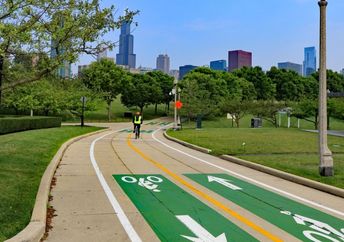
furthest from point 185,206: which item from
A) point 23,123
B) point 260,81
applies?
point 260,81

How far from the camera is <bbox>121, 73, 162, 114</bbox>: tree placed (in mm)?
73562

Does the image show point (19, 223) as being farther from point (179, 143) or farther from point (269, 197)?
point (179, 143)

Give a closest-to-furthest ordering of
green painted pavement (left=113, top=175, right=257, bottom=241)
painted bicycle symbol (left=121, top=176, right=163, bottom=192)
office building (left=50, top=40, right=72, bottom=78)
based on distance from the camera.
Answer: green painted pavement (left=113, top=175, right=257, bottom=241) < office building (left=50, top=40, right=72, bottom=78) < painted bicycle symbol (left=121, top=176, right=163, bottom=192)

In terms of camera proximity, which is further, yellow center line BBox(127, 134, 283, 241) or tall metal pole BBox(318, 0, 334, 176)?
tall metal pole BBox(318, 0, 334, 176)

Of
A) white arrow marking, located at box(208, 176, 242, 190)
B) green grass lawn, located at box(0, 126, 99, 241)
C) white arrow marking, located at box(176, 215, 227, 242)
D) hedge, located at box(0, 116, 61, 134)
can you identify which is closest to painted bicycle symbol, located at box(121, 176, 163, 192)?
white arrow marking, located at box(208, 176, 242, 190)

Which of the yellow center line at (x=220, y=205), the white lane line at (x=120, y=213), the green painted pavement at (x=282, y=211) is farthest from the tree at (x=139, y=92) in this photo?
the green painted pavement at (x=282, y=211)

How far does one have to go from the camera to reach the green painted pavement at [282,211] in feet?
22.5

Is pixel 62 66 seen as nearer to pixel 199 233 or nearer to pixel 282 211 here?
pixel 199 233

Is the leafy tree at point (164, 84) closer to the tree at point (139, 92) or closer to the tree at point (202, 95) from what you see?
the tree at point (139, 92)

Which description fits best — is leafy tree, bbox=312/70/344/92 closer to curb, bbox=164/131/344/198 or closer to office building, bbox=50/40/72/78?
curb, bbox=164/131/344/198

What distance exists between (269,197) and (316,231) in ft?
8.88

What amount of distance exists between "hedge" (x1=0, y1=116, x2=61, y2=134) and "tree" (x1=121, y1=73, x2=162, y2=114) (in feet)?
111

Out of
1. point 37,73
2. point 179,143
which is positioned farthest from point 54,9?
point 179,143

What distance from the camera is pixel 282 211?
27.1ft
